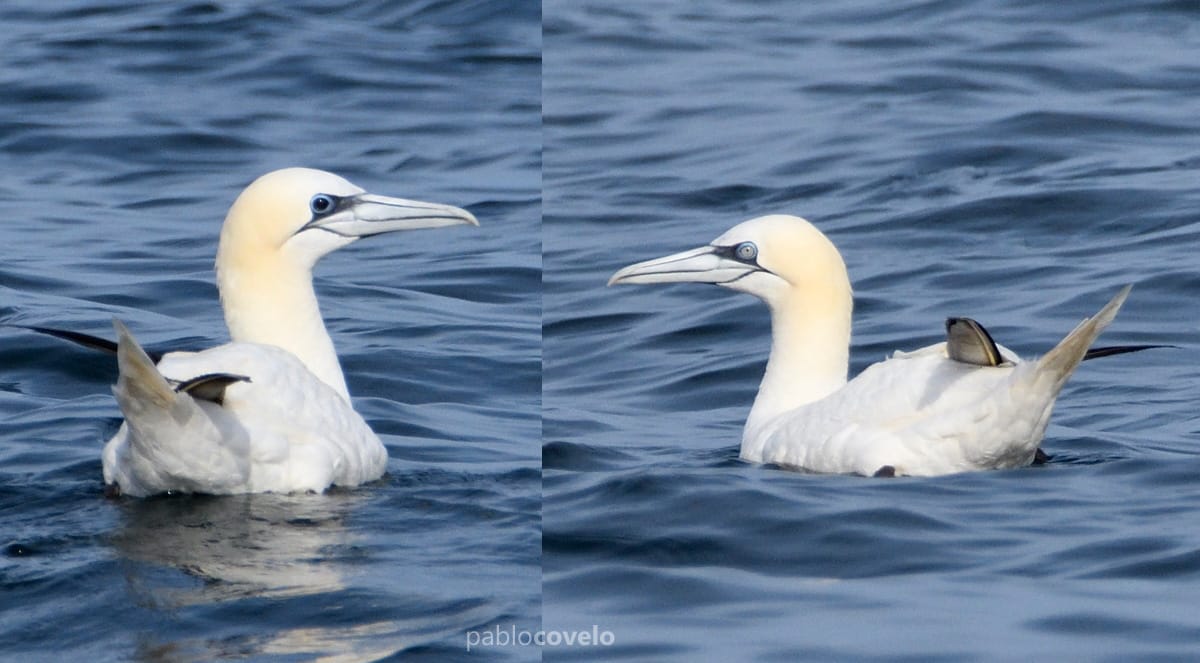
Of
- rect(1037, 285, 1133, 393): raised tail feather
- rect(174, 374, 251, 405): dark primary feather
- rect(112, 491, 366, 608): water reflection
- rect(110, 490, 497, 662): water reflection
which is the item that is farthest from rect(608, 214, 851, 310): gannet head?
rect(174, 374, 251, 405): dark primary feather

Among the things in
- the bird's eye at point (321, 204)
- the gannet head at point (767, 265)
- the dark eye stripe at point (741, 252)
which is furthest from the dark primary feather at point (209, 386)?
the dark eye stripe at point (741, 252)

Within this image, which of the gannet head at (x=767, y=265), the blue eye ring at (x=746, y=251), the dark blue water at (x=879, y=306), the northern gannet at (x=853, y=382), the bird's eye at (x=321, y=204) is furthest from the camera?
the blue eye ring at (x=746, y=251)

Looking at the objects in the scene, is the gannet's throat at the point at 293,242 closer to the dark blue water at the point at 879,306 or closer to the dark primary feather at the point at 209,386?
the dark blue water at the point at 879,306

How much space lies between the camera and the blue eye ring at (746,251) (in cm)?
947

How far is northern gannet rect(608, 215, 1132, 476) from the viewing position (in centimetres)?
779

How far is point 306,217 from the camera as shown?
29.8ft

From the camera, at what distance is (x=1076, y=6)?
20.0 metres

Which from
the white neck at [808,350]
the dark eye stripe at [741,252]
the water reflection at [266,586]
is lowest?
the water reflection at [266,586]

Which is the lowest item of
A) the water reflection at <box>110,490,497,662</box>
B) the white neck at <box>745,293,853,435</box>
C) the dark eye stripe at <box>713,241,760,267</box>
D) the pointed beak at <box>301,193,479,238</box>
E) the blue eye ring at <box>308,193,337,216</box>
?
the water reflection at <box>110,490,497,662</box>

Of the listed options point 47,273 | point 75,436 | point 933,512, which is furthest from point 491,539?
point 47,273

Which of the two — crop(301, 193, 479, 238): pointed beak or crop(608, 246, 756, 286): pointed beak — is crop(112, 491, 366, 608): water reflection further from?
crop(608, 246, 756, 286): pointed beak

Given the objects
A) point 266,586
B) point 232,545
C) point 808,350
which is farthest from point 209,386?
point 808,350

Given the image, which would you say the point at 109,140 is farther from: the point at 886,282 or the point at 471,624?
the point at 471,624

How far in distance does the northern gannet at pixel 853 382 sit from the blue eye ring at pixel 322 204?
1.39m
